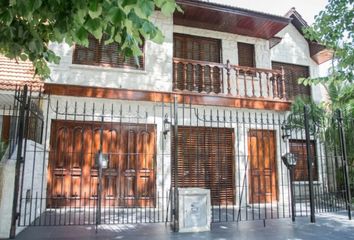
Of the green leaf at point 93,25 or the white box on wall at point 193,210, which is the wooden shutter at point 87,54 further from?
the green leaf at point 93,25

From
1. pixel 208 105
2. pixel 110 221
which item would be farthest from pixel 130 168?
pixel 208 105

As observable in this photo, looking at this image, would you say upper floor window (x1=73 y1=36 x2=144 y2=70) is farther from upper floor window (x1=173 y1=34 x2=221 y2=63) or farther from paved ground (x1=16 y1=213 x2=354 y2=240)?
paved ground (x1=16 y1=213 x2=354 y2=240)

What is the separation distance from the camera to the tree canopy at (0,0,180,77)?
2.61 m

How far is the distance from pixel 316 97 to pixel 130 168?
792cm

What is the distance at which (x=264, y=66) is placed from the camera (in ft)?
35.7

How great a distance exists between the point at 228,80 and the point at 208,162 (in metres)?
2.67

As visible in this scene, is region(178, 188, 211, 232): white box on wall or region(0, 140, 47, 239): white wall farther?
region(178, 188, 211, 232): white box on wall

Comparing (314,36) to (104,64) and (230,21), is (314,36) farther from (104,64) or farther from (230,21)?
(104,64)

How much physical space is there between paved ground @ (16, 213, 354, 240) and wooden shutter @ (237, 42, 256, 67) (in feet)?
19.2

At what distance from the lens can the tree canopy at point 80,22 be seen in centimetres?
261

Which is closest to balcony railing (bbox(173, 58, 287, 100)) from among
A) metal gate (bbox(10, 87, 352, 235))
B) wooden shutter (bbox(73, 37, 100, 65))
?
metal gate (bbox(10, 87, 352, 235))

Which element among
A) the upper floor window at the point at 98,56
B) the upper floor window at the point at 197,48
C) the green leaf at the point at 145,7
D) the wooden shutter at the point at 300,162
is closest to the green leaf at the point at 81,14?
the green leaf at the point at 145,7

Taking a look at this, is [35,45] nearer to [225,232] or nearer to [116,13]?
[116,13]

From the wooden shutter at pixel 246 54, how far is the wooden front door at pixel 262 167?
2.55 meters
